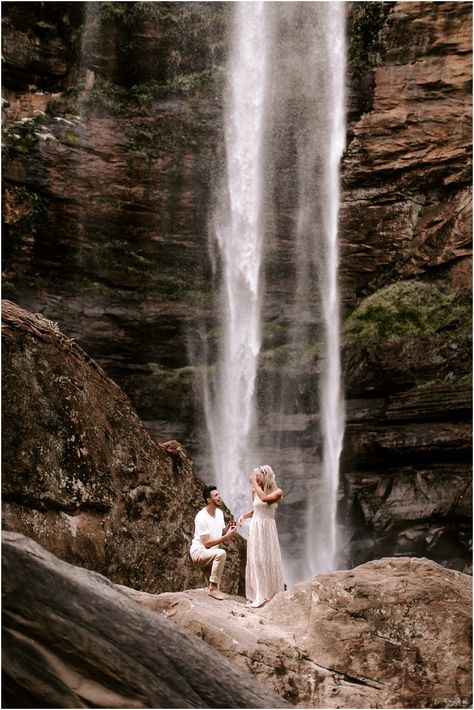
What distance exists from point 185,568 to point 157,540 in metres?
0.56

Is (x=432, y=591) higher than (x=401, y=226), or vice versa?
(x=401, y=226)

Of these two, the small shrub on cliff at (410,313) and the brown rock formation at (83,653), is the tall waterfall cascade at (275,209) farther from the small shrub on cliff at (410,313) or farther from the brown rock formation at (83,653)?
the brown rock formation at (83,653)

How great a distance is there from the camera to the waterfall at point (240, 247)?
1051 inches

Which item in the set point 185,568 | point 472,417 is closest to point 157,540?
point 185,568

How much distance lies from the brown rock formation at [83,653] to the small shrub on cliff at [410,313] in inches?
813

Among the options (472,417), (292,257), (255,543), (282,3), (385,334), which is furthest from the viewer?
(282,3)

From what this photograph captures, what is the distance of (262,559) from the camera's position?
9.03m

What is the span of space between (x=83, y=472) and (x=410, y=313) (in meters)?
18.4

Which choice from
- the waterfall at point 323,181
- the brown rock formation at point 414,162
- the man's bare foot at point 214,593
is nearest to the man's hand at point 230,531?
the man's bare foot at point 214,593

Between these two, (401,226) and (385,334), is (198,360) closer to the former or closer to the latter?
(385,334)

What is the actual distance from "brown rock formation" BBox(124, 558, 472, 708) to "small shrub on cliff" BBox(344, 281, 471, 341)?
726 inches

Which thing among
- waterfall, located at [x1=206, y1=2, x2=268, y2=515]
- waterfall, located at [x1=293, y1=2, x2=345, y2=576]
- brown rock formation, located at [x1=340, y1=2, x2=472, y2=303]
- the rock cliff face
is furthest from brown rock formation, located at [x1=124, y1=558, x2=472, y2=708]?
brown rock formation, located at [x1=340, y1=2, x2=472, y2=303]

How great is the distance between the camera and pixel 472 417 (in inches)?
938

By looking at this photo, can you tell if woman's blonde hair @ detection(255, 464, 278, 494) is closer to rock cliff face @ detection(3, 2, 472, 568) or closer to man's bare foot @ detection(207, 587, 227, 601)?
man's bare foot @ detection(207, 587, 227, 601)
